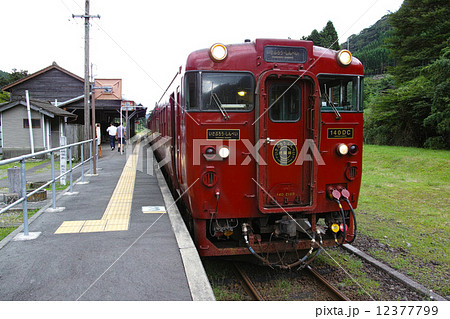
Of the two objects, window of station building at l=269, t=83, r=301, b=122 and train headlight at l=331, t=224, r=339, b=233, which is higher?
window of station building at l=269, t=83, r=301, b=122

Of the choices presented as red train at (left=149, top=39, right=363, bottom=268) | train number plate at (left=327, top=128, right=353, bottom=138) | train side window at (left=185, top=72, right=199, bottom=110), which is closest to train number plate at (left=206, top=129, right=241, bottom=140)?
red train at (left=149, top=39, right=363, bottom=268)

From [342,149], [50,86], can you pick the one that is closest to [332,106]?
[342,149]

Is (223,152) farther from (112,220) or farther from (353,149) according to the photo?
(112,220)

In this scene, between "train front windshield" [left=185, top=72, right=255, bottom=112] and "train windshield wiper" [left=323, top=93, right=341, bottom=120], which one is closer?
"train front windshield" [left=185, top=72, right=255, bottom=112]

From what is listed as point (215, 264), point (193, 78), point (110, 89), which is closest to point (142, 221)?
point (215, 264)

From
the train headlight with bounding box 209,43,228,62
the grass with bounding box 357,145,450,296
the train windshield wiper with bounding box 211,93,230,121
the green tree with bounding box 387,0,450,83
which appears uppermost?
the green tree with bounding box 387,0,450,83

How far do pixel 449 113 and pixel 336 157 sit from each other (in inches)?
592

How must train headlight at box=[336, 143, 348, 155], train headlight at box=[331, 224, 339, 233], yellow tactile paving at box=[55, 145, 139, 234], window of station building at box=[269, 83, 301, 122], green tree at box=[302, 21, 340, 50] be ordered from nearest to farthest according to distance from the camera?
window of station building at box=[269, 83, 301, 122] → train headlight at box=[336, 143, 348, 155] → train headlight at box=[331, 224, 339, 233] → yellow tactile paving at box=[55, 145, 139, 234] → green tree at box=[302, 21, 340, 50]

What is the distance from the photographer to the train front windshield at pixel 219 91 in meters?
4.90

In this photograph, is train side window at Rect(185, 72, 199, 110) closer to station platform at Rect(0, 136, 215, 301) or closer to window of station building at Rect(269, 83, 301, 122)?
window of station building at Rect(269, 83, 301, 122)

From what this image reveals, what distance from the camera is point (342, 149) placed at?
5207mm

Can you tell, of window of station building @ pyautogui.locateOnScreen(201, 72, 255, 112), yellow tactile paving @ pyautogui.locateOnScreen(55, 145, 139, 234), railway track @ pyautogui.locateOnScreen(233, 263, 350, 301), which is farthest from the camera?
yellow tactile paving @ pyautogui.locateOnScreen(55, 145, 139, 234)

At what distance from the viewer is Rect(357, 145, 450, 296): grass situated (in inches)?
221

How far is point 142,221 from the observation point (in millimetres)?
6102
